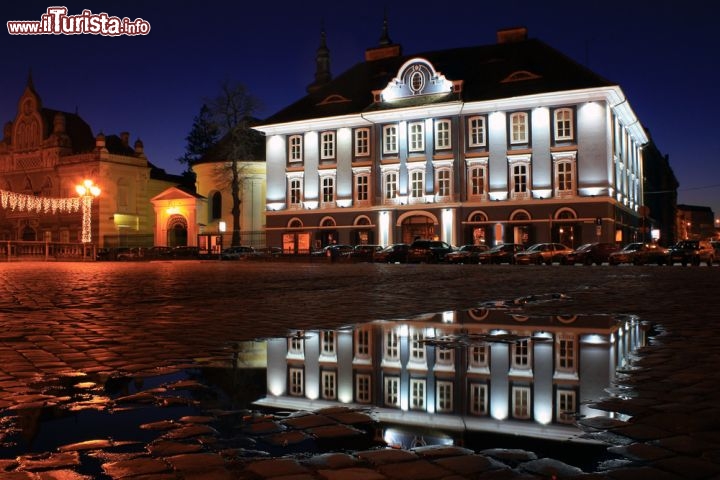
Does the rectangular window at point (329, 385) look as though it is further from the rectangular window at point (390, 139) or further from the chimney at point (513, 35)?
the chimney at point (513, 35)

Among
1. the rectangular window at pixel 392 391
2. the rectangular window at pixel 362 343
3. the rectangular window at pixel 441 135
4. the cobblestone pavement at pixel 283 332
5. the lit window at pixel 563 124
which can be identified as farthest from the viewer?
the rectangular window at pixel 441 135

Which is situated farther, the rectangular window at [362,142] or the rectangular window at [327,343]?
the rectangular window at [362,142]

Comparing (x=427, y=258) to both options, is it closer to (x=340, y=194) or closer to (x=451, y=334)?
(x=340, y=194)

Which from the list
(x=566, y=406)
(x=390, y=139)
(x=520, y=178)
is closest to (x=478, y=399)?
(x=566, y=406)

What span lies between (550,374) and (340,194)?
5620cm

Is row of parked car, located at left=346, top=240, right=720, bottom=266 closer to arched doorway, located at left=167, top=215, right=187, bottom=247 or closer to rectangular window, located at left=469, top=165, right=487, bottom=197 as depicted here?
rectangular window, located at left=469, top=165, right=487, bottom=197

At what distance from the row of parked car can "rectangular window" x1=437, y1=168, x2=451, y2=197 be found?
316 inches

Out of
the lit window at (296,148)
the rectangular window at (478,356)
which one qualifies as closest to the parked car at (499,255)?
A: the lit window at (296,148)

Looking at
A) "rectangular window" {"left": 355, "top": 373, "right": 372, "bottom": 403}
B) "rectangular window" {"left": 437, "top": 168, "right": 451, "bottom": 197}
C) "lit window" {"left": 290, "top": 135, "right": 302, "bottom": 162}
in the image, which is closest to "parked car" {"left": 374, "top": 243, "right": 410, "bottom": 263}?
"rectangular window" {"left": 437, "top": 168, "right": 451, "bottom": 197}

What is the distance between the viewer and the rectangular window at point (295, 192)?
209ft

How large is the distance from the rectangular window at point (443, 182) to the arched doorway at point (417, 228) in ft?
7.43

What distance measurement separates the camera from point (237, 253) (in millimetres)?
58250

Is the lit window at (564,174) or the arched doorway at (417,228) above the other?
the lit window at (564,174)

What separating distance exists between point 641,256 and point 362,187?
25147mm
